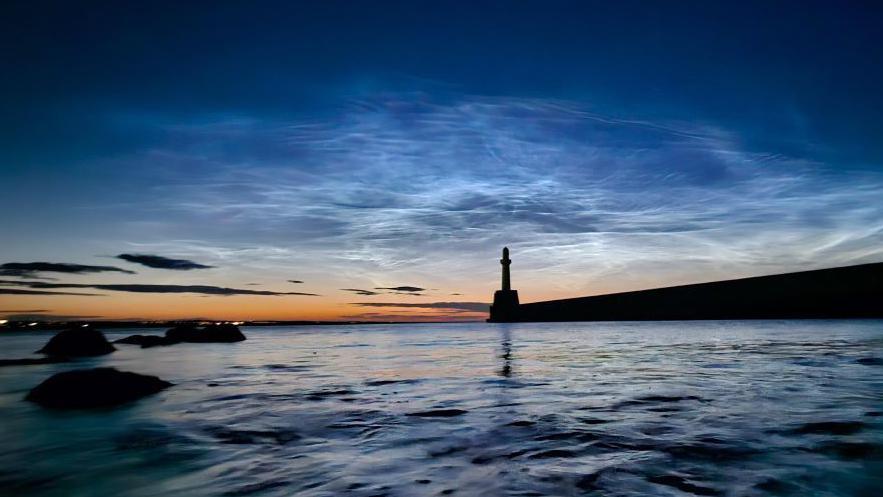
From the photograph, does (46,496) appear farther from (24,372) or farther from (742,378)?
(24,372)

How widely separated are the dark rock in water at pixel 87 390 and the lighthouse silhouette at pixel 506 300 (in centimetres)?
9898

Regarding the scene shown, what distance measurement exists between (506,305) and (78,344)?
93.7 m

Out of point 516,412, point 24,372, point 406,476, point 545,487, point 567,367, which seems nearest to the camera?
point 545,487

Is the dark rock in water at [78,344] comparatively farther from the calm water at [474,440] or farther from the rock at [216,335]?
the calm water at [474,440]

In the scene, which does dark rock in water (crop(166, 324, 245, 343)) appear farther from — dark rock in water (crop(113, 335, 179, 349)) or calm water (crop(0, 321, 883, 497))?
calm water (crop(0, 321, 883, 497))

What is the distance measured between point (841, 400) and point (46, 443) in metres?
12.1

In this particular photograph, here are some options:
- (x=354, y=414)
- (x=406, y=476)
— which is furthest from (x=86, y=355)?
(x=406, y=476)

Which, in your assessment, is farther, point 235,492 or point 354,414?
point 354,414

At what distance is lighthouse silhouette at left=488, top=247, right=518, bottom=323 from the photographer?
10781 centimetres

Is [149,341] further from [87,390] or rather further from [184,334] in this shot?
[87,390]

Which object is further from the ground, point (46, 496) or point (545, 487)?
point (545, 487)

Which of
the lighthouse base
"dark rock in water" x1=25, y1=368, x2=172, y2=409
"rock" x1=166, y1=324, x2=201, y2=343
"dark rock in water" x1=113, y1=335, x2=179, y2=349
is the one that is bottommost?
"dark rock in water" x1=113, y1=335, x2=179, y2=349

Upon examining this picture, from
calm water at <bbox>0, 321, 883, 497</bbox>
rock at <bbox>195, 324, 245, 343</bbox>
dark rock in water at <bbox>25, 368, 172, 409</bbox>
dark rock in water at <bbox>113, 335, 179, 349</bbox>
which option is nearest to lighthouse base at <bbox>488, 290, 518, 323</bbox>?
rock at <bbox>195, 324, 245, 343</bbox>

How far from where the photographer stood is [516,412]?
7816 mm
